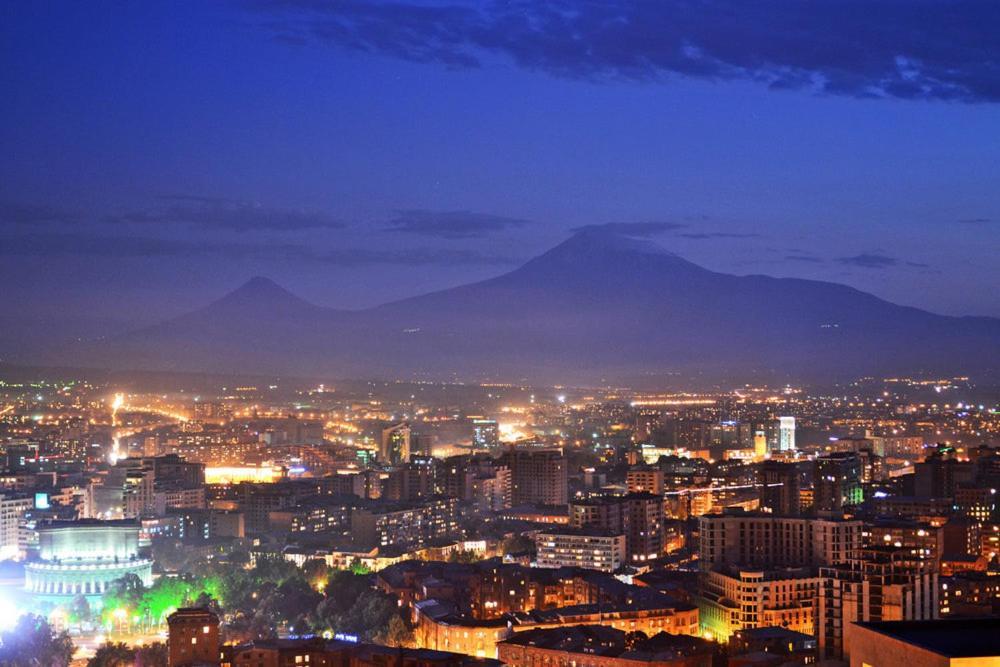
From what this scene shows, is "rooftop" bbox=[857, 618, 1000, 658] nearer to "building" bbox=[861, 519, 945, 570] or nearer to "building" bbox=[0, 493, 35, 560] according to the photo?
"building" bbox=[861, 519, 945, 570]

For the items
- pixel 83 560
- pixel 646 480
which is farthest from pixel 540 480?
pixel 83 560

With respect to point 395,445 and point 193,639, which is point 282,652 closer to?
point 193,639

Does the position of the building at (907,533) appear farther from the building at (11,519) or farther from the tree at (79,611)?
the building at (11,519)

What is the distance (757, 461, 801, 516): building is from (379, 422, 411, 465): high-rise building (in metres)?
18.4

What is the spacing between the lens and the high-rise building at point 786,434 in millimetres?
50312

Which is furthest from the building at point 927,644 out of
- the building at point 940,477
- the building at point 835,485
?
the building at point 940,477

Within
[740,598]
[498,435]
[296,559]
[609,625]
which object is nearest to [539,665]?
[609,625]

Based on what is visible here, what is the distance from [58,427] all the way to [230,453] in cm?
488

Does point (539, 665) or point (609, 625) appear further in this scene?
point (609, 625)

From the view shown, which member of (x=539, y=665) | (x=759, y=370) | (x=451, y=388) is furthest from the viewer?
(x=759, y=370)

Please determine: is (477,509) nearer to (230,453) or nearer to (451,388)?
(230,453)

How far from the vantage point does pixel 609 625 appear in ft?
62.2

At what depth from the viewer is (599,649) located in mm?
16891

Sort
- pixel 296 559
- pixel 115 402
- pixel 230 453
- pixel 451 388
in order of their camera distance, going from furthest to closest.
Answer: pixel 451 388 → pixel 115 402 → pixel 230 453 → pixel 296 559
